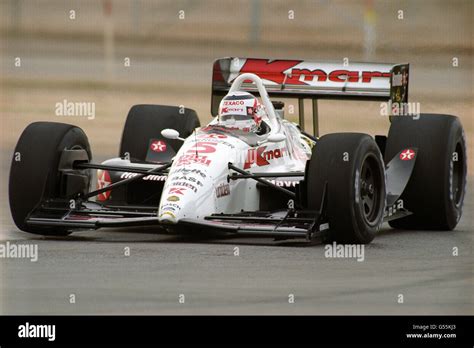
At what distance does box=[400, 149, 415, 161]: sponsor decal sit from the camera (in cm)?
1591

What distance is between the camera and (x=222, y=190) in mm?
14203

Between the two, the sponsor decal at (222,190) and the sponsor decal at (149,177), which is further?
the sponsor decal at (149,177)

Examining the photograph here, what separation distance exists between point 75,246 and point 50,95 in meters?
19.8

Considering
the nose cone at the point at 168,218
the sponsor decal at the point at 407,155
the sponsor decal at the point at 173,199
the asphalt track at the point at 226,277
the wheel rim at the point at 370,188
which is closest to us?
the asphalt track at the point at 226,277

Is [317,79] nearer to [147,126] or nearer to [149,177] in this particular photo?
[147,126]

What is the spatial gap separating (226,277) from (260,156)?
281 centimetres

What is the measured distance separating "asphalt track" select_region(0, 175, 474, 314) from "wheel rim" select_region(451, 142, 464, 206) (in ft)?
4.86

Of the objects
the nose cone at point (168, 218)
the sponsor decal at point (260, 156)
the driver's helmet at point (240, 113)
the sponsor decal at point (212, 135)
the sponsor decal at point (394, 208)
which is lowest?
the sponsor decal at point (394, 208)

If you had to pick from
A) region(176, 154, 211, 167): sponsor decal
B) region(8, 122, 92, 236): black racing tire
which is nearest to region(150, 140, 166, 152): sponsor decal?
region(8, 122, 92, 236): black racing tire

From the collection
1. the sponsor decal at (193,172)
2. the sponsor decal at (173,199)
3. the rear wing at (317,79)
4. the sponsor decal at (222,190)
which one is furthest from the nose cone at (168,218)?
the rear wing at (317,79)

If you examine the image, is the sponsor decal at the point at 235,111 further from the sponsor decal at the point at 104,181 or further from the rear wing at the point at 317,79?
the rear wing at the point at 317,79

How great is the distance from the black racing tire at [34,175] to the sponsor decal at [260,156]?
1.83 metres

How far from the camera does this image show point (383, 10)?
43469mm

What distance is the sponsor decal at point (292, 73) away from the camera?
17141 mm
